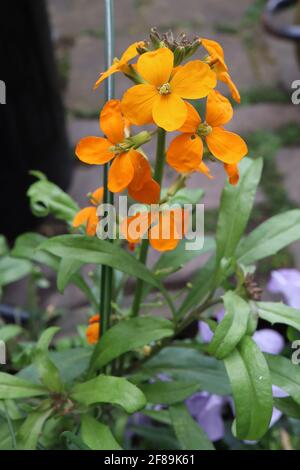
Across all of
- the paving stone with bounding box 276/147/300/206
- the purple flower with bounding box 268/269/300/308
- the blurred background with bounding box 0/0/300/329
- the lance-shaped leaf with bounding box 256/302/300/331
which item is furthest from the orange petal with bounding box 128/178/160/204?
the paving stone with bounding box 276/147/300/206

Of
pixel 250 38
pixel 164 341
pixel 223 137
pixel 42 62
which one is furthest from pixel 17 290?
pixel 250 38

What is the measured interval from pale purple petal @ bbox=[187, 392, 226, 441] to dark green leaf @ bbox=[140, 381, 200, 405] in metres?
0.19

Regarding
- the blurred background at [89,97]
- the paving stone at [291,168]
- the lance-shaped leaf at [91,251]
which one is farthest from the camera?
the paving stone at [291,168]

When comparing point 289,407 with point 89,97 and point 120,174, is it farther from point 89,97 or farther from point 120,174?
point 89,97

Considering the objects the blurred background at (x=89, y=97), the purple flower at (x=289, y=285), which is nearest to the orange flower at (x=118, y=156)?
the purple flower at (x=289, y=285)

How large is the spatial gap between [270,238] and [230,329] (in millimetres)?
212

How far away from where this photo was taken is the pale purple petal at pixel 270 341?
3.39 ft

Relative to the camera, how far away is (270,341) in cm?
104

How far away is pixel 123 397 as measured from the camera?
68cm

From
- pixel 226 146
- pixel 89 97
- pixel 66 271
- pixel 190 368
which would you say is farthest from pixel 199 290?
pixel 89 97

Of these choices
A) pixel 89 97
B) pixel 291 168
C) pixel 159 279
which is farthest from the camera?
pixel 89 97

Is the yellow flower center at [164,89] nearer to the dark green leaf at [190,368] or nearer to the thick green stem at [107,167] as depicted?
the thick green stem at [107,167]

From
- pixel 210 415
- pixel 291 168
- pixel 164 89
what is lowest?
pixel 210 415
